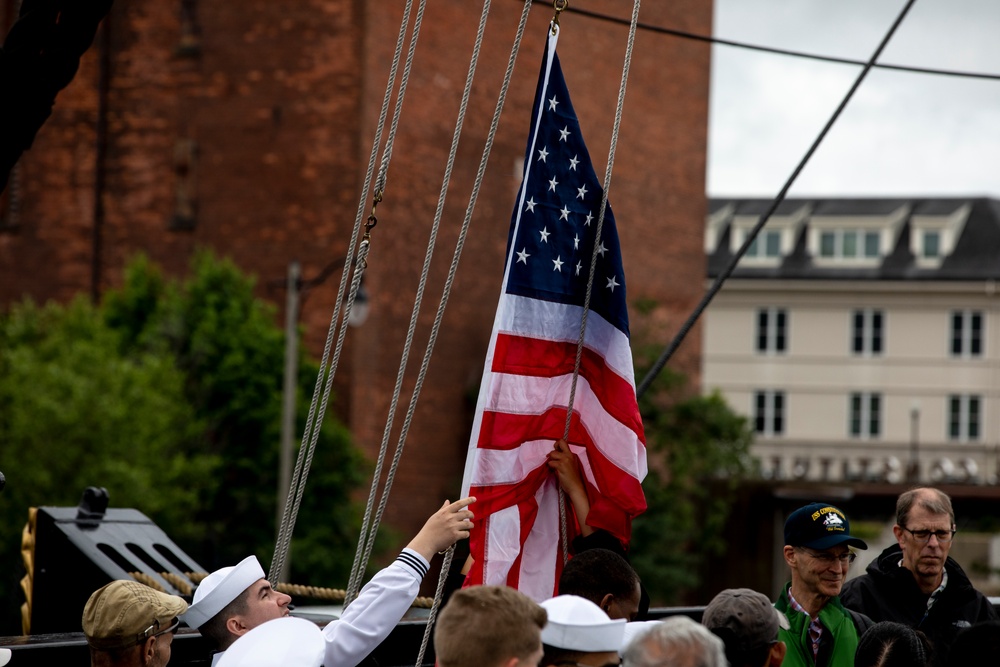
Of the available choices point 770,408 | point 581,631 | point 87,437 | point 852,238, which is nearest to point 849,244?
point 852,238

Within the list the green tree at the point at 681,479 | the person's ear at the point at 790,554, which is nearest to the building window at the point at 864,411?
the green tree at the point at 681,479

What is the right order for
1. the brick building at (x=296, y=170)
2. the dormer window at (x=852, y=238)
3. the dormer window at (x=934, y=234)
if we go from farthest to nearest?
the dormer window at (x=852, y=238) → the dormer window at (x=934, y=234) → the brick building at (x=296, y=170)

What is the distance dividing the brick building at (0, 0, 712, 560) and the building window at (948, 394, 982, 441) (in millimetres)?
31964

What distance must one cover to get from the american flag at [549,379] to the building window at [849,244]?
6548cm

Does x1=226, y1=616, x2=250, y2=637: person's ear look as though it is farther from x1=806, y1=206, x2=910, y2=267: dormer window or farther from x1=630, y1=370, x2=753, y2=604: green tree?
x1=806, y1=206, x2=910, y2=267: dormer window

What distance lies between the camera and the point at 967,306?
66688mm

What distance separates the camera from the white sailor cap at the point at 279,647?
4586 mm

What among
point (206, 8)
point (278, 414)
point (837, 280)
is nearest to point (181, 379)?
point (278, 414)

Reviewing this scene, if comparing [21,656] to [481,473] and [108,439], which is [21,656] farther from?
[108,439]

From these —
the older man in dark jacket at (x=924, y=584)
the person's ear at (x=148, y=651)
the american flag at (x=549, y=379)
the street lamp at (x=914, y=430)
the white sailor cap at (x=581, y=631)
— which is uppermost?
the street lamp at (x=914, y=430)

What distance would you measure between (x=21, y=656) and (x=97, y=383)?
71.1 feet

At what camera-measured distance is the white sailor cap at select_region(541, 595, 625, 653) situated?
167 inches

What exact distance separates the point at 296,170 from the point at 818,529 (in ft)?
101

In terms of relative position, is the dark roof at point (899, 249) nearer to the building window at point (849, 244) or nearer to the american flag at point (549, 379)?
the building window at point (849, 244)
